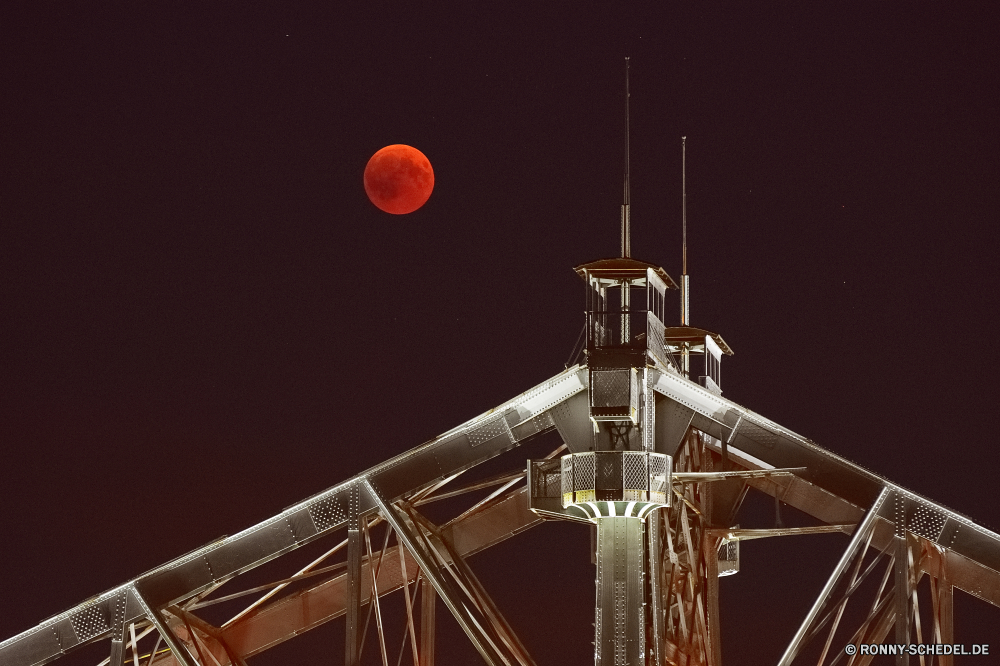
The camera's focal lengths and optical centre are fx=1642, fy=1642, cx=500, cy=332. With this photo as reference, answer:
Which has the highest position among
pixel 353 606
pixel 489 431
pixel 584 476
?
pixel 489 431

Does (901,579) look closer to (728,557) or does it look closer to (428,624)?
(428,624)

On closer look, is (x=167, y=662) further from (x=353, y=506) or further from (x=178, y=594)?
(x=353, y=506)

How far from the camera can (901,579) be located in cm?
2855

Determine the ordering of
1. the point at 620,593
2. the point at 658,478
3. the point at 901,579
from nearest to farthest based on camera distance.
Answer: the point at 901,579 < the point at 620,593 < the point at 658,478

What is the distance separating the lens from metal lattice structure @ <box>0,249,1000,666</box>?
29828 millimetres

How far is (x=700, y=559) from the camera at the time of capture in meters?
37.4

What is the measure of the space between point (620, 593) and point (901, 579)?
501 centimetres

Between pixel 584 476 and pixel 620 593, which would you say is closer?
pixel 620 593

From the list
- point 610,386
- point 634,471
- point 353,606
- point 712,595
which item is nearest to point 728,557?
point 712,595

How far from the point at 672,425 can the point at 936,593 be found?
641 cm

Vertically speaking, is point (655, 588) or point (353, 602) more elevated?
point (353, 602)

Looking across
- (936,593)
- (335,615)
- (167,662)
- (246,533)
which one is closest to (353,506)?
(246,533)

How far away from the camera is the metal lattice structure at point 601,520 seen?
29.8m

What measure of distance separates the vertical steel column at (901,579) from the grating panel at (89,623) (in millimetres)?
15322
